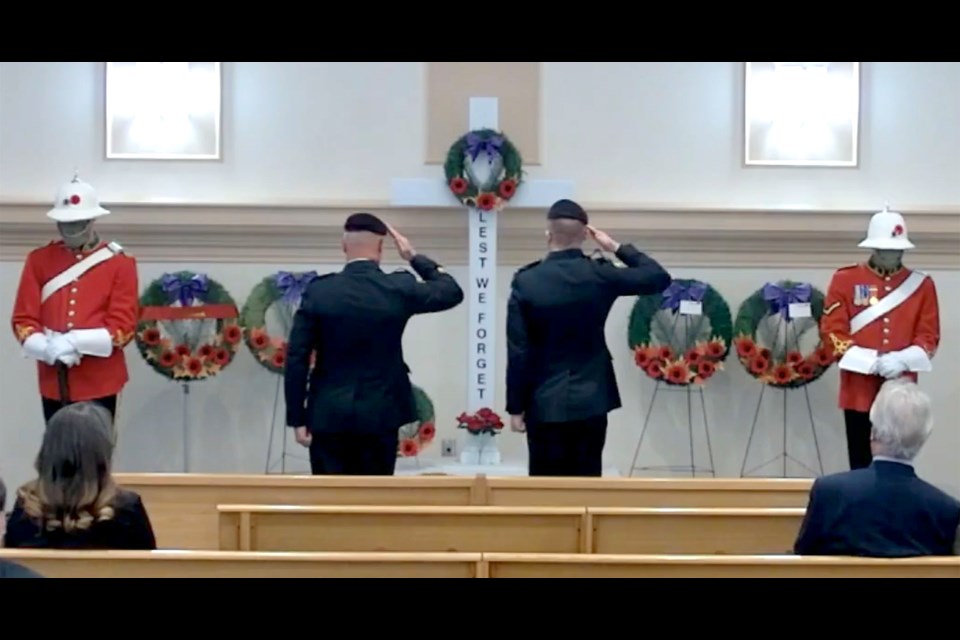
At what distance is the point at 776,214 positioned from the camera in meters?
8.48

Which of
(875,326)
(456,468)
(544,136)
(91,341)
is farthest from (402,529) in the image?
(544,136)

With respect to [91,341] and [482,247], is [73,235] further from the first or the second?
[482,247]

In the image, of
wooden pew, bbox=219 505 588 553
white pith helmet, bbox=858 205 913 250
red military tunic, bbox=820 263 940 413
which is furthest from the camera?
white pith helmet, bbox=858 205 913 250

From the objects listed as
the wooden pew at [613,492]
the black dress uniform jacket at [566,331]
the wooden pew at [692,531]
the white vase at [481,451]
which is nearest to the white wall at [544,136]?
the white vase at [481,451]

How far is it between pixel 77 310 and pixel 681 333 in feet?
11.3

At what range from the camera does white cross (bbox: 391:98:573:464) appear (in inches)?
324

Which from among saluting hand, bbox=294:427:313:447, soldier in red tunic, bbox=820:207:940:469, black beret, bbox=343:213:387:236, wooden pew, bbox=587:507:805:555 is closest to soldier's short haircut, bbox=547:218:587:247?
black beret, bbox=343:213:387:236

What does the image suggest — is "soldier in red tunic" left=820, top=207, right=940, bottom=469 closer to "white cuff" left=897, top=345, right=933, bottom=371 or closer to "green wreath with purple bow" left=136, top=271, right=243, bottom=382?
"white cuff" left=897, top=345, right=933, bottom=371

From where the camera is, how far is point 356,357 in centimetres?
570

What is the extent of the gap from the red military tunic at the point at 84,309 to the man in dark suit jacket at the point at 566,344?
208cm

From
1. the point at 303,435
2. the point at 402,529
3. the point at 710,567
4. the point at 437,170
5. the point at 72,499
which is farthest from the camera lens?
the point at 437,170

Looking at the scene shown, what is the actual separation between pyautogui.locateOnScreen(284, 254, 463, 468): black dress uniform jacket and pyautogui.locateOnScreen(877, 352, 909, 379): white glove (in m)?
2.66

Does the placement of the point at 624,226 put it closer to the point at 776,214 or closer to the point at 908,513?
the point at 776,214

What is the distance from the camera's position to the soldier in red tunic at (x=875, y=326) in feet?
24.0
